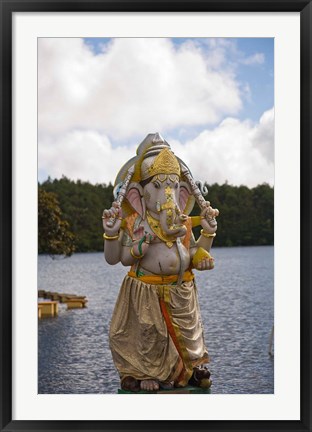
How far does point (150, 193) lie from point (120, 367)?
3.23ft

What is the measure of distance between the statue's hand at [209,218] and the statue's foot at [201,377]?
0.77m

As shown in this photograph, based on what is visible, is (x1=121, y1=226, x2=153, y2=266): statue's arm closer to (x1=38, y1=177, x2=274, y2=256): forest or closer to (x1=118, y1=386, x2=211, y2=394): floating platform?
(x1=118, y1=386, x2=211, y2=394): floating platform

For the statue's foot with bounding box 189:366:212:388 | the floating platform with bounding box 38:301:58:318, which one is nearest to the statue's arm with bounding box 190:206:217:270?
the statue's foot with bounding box 189:366:212:388

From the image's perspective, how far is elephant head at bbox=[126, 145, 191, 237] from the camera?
167 inches

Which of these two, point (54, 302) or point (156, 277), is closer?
point (156, 277)

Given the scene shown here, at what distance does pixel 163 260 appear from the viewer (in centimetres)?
426

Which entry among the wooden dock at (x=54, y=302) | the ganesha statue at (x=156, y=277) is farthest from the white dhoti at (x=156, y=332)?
the wooden dock at (x=54, y=302)

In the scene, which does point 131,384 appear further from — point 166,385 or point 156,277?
point 156,277

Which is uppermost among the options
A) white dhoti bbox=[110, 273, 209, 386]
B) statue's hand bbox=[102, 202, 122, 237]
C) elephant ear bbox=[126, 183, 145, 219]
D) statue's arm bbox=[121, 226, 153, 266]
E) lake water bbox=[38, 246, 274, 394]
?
elephant ear bbox=[126, 183, 145, 219]

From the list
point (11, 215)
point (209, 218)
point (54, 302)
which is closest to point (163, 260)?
point (209, 218)

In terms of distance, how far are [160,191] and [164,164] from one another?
0.15 meters

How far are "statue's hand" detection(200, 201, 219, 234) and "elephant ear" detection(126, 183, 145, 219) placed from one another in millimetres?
338

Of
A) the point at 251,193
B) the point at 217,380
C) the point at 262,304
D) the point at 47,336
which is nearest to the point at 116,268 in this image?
the point at 251,193

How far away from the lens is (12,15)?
3.77m
